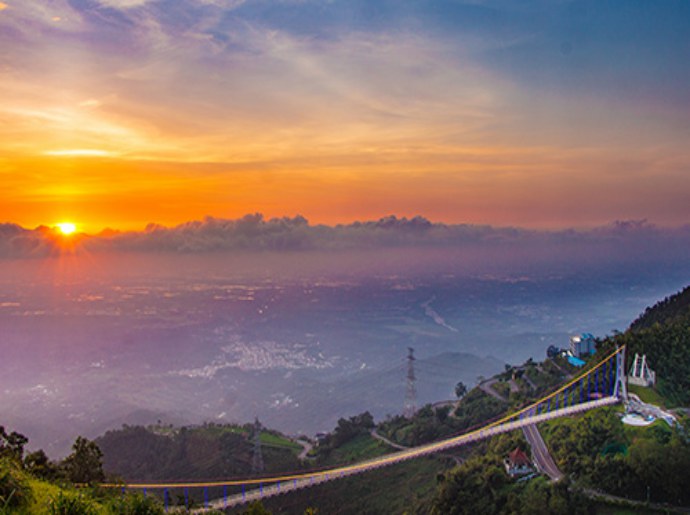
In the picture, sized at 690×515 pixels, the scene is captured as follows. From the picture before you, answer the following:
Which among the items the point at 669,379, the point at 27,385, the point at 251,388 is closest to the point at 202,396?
the point at 251,388

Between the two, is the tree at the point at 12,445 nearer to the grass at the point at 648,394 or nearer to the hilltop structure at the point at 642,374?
the grass at the point at 648,394

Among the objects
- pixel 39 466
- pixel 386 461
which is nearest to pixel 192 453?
pixel 386 461

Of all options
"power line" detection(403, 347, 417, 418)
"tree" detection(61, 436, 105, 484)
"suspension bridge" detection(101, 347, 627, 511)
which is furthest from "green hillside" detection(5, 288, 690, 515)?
"power line" detection(403, 347, 417, 418)

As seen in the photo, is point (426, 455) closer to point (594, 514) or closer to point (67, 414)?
point (594, 514)

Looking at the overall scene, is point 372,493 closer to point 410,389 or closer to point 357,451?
point 357,451

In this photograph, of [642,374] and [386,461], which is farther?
[386,461]

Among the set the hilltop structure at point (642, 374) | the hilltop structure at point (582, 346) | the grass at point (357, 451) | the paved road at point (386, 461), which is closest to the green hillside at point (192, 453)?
the grass at point (357, 451)
